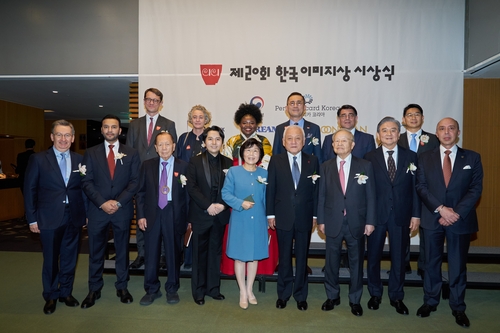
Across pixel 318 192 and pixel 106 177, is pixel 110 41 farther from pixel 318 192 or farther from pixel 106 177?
pixel 318 192

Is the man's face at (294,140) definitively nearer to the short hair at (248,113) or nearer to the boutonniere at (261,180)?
the boutonniere at (261,180)

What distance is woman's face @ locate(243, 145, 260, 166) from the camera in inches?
142

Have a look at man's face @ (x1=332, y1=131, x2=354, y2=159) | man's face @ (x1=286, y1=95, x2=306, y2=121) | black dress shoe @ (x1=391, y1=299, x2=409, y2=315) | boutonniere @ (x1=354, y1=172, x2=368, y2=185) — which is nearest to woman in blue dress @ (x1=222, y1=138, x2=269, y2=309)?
man's face @ (x1=332, y1=131, x2=354, y2=159)

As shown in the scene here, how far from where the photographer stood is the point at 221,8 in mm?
6141

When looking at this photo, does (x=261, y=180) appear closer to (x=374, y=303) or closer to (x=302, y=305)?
(x=302, y=305)

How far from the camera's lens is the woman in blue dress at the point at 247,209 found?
11.8 ft

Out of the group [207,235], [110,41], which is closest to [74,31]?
[110,41]

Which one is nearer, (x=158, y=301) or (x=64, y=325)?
(x=64, y=325)

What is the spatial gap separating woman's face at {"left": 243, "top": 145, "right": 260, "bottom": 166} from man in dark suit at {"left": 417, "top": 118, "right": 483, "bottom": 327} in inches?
63.6

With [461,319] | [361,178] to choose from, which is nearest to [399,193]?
[361,178]

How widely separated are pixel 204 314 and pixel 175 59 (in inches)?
169

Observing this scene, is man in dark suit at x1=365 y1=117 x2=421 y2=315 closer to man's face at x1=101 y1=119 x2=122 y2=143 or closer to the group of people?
the group of people

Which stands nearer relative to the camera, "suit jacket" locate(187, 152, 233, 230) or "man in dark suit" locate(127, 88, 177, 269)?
"suit jacket" locate(187, 152, 233, 230)

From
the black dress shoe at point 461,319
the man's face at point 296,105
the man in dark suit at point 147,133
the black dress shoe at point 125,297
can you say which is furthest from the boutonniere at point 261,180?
the black dress shoe at point 461,319
